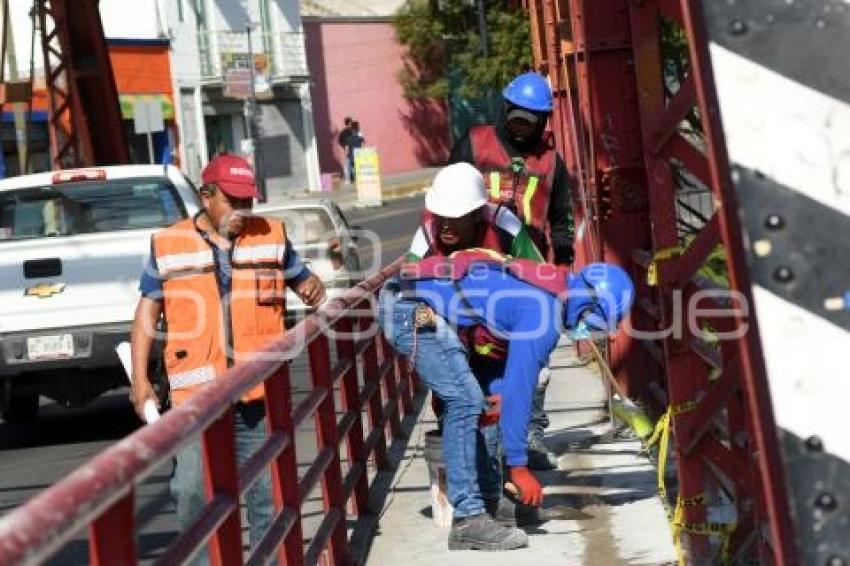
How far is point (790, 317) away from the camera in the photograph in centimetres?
287

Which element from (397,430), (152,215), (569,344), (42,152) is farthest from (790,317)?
(42,152)

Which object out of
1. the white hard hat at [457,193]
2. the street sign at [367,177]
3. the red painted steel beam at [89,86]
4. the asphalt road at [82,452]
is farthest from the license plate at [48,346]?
the street sign at [367,177]

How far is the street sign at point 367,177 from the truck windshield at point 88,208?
31.3 m

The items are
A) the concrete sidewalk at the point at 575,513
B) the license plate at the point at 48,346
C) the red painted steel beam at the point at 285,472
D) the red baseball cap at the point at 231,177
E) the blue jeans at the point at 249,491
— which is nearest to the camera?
the red painted steel beam at the point at 285,472

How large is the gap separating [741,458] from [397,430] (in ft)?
16.7

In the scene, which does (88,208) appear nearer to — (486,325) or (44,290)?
(44,290)

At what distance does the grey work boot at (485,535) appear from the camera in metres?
7.58

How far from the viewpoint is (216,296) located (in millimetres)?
6766

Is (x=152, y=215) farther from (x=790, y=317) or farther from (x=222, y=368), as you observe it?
(x=790, y=317)

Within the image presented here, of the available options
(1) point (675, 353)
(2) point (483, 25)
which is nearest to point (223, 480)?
(1) point (675, 353)

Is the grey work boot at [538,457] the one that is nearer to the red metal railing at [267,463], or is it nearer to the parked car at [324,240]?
the red metal railing at [267,463]

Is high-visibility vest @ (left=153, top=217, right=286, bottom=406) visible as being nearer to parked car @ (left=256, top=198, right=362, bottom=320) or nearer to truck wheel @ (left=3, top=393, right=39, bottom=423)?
truck wheel @ (left=3, top=393, right=39, bottom=423)

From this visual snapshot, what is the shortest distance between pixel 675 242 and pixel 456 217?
3.37 ft

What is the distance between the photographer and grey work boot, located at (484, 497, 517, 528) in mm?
7910
